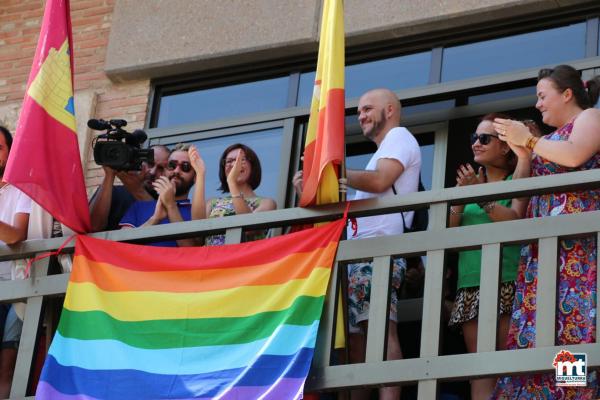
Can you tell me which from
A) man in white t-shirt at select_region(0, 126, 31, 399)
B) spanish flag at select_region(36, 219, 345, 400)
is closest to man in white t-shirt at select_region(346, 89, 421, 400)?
spanish flag at select_region(36, 219, 345, 400)

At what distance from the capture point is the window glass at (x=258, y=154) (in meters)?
9.19

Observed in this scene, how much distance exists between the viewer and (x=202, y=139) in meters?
9.62

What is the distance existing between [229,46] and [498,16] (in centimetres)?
185

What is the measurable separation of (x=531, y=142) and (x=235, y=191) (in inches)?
72.3

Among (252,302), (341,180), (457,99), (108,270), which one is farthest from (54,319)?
(457,99)

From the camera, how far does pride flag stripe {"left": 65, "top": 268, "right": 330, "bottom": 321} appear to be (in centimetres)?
727

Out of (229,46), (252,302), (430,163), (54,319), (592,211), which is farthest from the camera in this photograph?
(229,46)

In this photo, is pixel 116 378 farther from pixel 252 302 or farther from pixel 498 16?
pixel 498 16

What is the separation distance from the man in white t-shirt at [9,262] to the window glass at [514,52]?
8.95 ft

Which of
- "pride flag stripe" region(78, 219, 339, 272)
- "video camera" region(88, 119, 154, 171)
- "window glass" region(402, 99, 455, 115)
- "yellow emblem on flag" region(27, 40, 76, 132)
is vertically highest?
"window glass" region(402, 99, 455, 115)

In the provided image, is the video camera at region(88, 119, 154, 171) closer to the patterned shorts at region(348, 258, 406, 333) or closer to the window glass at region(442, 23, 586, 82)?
the patterned shorts at region(348, 258, 406, 333)

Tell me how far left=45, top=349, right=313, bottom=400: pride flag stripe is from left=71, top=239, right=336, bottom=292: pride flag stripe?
1.57 feet

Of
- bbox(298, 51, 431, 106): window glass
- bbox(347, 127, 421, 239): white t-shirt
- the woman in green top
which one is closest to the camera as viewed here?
the woman in green top

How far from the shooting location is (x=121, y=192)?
8531mm
